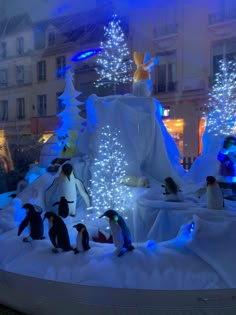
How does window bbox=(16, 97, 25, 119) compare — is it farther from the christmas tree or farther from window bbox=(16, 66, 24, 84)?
the christmas tree

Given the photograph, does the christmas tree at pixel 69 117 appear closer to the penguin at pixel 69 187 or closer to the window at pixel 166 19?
the penguin at pixel 69 187

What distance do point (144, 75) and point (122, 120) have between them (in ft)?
2.01

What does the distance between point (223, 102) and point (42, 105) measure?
2563 millimetres

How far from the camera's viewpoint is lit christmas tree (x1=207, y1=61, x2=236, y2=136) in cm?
464

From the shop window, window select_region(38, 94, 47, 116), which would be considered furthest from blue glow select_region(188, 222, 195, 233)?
the shop window

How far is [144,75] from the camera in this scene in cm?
404

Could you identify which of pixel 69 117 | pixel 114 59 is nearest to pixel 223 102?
pixel 114 59

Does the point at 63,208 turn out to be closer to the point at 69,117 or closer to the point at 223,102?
the point at 69,117

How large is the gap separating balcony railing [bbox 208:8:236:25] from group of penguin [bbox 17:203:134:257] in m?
2.82

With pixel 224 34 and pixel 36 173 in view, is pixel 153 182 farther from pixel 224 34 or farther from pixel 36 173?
pixel 224 34

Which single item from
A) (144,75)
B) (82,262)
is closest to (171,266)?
(82,262)

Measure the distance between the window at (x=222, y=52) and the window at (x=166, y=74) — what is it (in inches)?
21.3

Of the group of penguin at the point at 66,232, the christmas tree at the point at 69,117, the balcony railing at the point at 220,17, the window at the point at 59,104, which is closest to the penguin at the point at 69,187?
the group of penguin at the point at 66,232

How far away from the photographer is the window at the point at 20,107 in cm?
382
